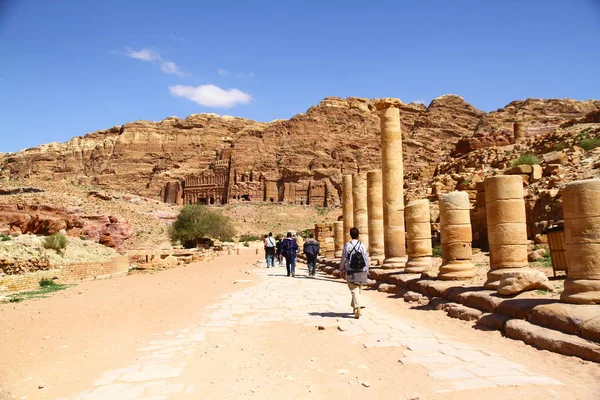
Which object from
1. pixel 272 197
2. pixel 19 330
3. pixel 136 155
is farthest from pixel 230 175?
pixel 19 330

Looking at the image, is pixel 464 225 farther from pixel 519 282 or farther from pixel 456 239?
pixel 519 282

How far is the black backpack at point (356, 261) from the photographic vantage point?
8.11m

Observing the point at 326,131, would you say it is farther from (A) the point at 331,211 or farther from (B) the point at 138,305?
(B) the point at 138,305

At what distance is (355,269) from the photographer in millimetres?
8086

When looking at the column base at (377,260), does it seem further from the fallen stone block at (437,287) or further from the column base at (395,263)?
the fallen stone block at (437,287)

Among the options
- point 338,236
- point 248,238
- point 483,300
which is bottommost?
point 483,300

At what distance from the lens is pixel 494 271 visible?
8.69 m

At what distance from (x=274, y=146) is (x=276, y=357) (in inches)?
3586

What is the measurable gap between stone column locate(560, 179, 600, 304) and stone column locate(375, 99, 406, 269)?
7.18m

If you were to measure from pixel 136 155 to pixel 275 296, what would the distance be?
10558 cm

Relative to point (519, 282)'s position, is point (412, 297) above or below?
below

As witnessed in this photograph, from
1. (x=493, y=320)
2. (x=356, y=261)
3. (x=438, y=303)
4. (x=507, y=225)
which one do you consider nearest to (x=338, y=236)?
(x=438, y=303)

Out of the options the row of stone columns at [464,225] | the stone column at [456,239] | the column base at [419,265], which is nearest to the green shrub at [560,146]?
the row of stone columns at [464,225]

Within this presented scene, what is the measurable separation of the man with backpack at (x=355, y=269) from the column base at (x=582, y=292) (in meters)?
2.96
